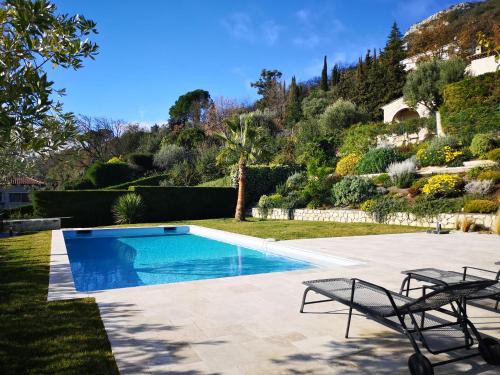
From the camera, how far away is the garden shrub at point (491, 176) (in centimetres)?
1405

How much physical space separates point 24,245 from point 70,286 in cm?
695

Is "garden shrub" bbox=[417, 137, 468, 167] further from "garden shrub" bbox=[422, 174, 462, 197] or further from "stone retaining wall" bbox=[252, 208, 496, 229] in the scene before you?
"stone retaining wall" bbox=[252, 208, 496, 229]

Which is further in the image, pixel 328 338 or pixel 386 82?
pixel 386 82

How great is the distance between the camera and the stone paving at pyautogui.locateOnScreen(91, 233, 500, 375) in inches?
131

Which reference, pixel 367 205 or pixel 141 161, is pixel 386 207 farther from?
pixel 141 161

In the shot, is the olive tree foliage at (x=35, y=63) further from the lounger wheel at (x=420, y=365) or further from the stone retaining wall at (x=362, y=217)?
the stone retaining wall at (x=362, y=217)

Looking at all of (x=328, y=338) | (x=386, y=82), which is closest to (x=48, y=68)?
(x=328, y=338)

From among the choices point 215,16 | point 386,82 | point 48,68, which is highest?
point 386,82

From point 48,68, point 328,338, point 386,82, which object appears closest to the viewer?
point 328,338

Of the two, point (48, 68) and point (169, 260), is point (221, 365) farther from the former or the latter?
point (169, 260)

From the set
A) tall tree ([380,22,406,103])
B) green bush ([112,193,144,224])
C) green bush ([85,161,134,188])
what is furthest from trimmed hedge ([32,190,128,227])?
tall tree ([380,22,406,103])

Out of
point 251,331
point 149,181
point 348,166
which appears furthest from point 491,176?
point 149,181

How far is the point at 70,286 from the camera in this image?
618 cm

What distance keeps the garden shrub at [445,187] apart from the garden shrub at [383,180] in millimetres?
2957
